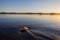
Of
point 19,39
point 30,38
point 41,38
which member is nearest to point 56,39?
point 41,38

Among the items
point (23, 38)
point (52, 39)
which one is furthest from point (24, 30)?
point (52, 39)

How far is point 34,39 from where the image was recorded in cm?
3047

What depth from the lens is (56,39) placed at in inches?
1203

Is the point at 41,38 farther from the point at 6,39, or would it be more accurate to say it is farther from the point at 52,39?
the point at 6,39

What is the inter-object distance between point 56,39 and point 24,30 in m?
12.7

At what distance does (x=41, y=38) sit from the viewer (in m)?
31.3

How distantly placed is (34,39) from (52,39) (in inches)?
147

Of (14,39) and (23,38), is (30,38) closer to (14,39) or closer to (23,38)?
(23,38)

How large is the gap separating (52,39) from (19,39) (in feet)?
22.6

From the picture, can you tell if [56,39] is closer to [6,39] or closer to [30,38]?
[30,38]

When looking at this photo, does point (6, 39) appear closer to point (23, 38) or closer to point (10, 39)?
point (10, 39)

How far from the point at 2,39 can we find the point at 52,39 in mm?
10552

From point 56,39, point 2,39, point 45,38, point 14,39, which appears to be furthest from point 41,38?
point 2,39

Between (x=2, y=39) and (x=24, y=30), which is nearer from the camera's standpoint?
(x=2, y=39)
